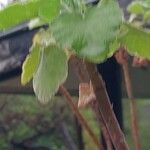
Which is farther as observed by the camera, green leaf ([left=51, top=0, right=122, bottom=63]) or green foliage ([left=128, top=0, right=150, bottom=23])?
green foliage ([left=128, top=0, right=150, bottom=23])

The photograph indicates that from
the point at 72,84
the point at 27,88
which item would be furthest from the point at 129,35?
the point at 27,88

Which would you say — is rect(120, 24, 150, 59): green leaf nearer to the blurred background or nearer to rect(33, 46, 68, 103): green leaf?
rect(33, 46, 68, 103): green leaf

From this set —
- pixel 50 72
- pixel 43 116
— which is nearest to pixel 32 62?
pixel 50 72

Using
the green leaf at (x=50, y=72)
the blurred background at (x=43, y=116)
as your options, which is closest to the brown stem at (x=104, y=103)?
the green leaf at (x=50, y=72)

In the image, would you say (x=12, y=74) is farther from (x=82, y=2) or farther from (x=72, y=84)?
(x=82, y=2)

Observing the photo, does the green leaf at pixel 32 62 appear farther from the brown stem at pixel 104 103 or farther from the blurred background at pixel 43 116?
the blurred background at pixel 43 116

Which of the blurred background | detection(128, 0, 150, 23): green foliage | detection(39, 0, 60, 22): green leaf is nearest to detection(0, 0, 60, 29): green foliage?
detection(39, 0, 60, 22): green leaf

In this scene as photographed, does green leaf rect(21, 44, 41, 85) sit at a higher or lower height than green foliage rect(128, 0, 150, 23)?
lower
